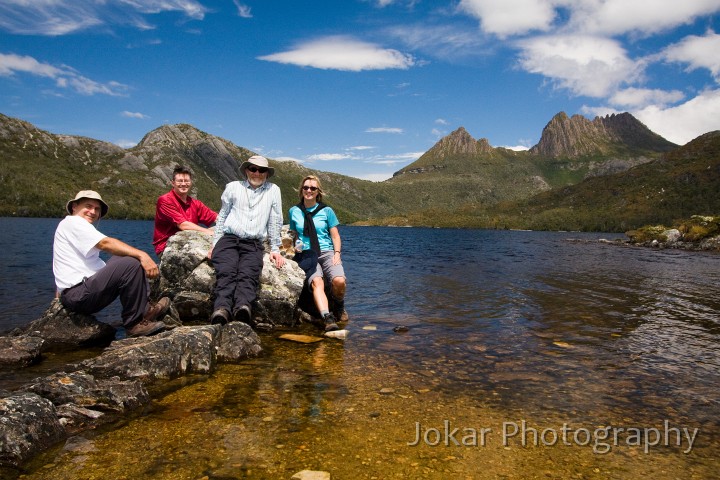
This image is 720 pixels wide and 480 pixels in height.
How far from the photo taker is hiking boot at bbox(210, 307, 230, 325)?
9.45m

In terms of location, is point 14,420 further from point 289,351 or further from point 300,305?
point 300,305

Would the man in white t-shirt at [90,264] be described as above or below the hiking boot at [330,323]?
above

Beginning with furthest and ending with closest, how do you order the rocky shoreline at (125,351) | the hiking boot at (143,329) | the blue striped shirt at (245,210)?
1. the blue striped shirt at (245,210)
2. the hiking boot at (143,329)
3. the rocky shoreline at (125,351)

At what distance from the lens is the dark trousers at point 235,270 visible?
9992 mm

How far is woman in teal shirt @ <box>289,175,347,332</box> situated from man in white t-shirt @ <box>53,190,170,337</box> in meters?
4.46

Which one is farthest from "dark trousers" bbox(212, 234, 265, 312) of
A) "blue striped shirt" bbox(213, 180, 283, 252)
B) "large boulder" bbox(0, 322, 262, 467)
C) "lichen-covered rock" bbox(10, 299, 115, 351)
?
"lichen-covered rock" bbox(10, 299, 115, 351)

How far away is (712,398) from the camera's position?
7.09 m

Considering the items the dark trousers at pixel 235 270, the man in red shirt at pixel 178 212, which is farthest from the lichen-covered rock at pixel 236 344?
the man in red shirt at pixel 178 212

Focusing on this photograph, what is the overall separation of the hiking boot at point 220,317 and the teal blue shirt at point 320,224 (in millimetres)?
3407

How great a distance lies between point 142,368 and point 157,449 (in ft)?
8.81

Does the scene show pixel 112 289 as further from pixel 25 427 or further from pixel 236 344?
pixel 25 427

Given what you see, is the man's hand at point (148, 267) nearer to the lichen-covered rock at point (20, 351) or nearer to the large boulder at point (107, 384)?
the large boulder at point (107, 384)

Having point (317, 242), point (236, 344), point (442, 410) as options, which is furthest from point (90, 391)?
point (317, 242)

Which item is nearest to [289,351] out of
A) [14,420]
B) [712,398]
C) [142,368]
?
[142,368]
